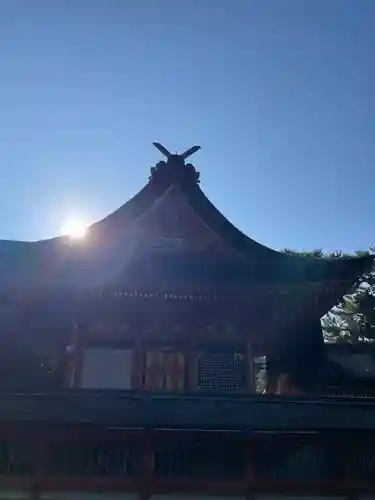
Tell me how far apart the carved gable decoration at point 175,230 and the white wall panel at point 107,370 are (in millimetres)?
2711

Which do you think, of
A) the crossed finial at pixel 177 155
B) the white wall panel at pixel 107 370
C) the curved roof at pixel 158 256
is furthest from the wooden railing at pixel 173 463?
the crossed finial at pixel 177 155

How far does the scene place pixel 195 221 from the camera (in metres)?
13.1

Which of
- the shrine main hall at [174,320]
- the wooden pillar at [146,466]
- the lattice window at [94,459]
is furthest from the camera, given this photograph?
the shrine main hall at [174,320]

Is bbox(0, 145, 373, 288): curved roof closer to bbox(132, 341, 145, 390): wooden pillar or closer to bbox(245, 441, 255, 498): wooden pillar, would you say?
bbox(132, 341, 145, 390): wooden pillar

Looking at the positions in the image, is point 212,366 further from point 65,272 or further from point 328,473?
point 65,272

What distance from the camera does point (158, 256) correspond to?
12242 mm

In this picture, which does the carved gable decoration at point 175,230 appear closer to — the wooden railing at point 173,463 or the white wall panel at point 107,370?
the white wall panel at point 107,370

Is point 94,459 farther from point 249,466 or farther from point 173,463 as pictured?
point 249,466

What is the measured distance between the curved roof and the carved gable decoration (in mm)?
40

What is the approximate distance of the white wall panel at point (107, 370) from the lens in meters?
11.2

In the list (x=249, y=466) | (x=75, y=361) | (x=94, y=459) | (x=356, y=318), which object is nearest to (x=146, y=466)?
(x=94, y=459)

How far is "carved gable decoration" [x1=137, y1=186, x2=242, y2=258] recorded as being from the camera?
12.7 metres

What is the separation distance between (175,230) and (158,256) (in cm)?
109

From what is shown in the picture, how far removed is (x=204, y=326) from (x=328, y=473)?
377cm
